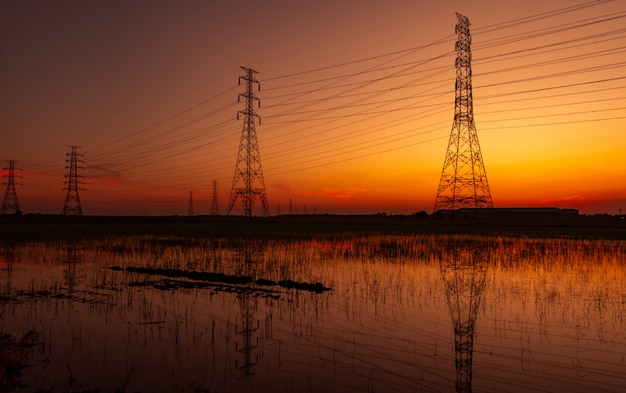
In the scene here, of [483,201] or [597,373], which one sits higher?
[483,201]

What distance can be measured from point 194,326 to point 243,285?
6.57 metres

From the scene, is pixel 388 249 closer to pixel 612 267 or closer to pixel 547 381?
pixel 612 267

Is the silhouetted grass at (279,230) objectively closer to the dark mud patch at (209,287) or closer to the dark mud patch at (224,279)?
the dark mud patch at (224,279)

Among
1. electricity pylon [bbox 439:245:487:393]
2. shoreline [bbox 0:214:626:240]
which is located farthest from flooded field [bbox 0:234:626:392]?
shoreline [bbox 0:214:626:240]

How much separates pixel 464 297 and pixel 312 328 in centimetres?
726

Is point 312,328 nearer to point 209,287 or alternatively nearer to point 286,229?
point 209,287

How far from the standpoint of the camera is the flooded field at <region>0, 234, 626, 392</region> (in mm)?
8883

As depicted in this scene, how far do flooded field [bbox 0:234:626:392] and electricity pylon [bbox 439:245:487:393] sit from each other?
0.21 feet

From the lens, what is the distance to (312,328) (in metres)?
12.6

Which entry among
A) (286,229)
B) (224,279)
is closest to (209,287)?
(224,279)

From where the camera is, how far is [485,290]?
60.0 feet

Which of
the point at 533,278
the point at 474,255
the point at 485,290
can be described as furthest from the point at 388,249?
the point at 485,290

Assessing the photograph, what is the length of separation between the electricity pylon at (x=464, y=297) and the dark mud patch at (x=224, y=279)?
5.34 metres

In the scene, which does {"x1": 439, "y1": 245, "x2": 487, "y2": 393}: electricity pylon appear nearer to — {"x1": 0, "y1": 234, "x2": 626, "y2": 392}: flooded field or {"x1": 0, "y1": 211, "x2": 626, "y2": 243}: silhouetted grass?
{"x1": 0, "y1": 234, "x2": 626, "y2": 392}: flooded field
